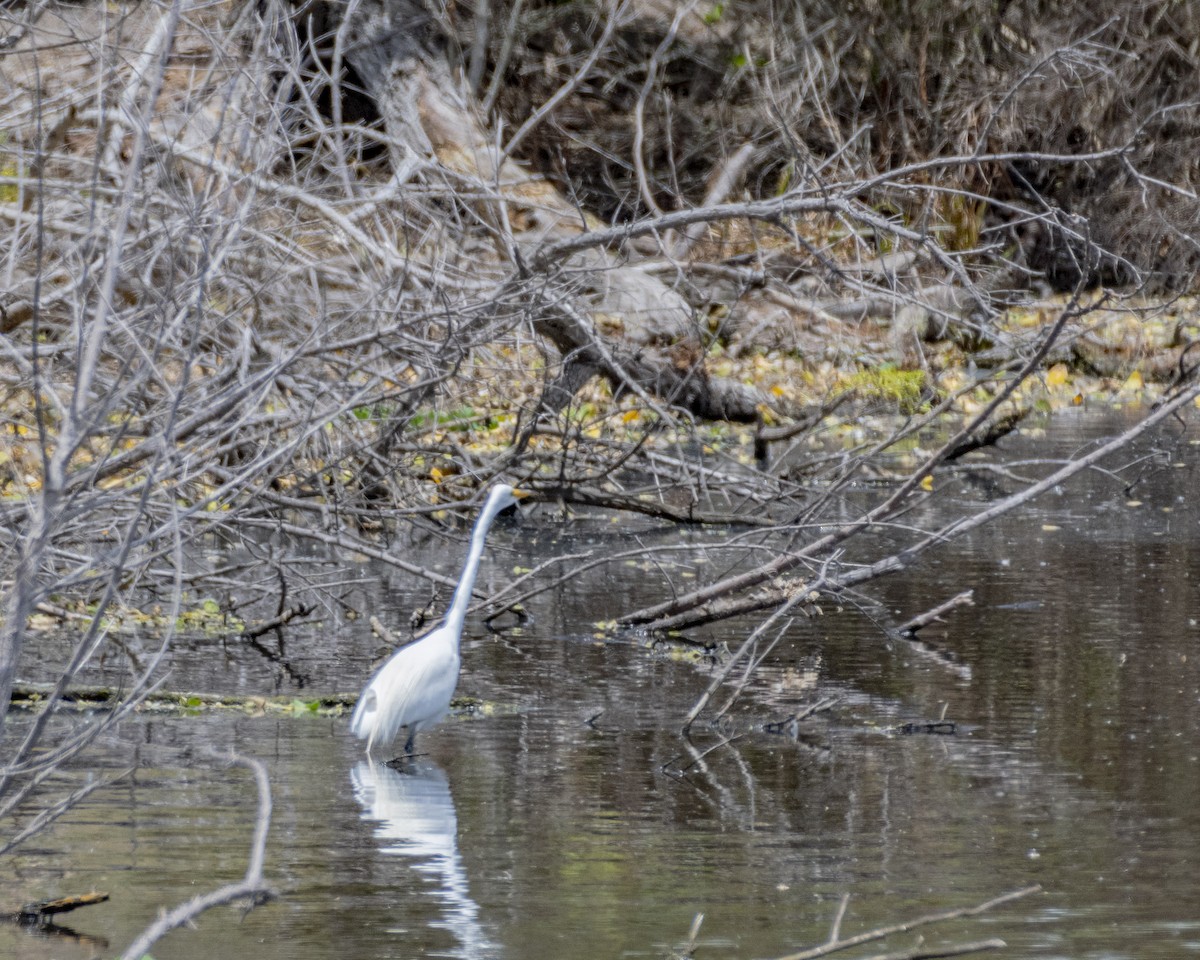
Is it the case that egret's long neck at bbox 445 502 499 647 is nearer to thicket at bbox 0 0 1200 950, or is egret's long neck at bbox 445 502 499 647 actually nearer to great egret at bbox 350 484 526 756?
great egret at bbox 350 484 526 756

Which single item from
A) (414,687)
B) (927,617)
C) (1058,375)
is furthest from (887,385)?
(414,687)

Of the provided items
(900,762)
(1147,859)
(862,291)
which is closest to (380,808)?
(900,762)

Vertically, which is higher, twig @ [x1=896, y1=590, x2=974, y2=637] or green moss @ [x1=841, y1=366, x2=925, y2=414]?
green moss @ [x1=841, y1=366, x2=925, y2=414]

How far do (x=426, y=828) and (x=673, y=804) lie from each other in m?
0.74

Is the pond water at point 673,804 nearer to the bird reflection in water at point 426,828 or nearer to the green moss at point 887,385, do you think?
the bird reflection in water at point 426,828

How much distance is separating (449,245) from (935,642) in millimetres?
3955

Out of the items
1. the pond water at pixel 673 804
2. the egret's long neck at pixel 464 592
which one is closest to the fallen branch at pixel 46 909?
the pond water at pixel 673 804

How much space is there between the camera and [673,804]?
5.70 meters

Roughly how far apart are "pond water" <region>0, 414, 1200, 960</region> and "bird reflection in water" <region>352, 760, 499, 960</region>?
12mm

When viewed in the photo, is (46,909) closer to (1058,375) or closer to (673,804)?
(673,804)

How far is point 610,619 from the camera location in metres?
8.95

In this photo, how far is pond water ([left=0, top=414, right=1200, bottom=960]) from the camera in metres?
4.58

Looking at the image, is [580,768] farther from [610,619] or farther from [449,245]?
[449,245]

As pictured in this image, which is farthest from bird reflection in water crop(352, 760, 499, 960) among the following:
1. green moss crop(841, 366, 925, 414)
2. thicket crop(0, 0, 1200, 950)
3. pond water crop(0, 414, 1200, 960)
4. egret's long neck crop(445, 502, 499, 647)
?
green moss crop(841, 366, 925, 414)
